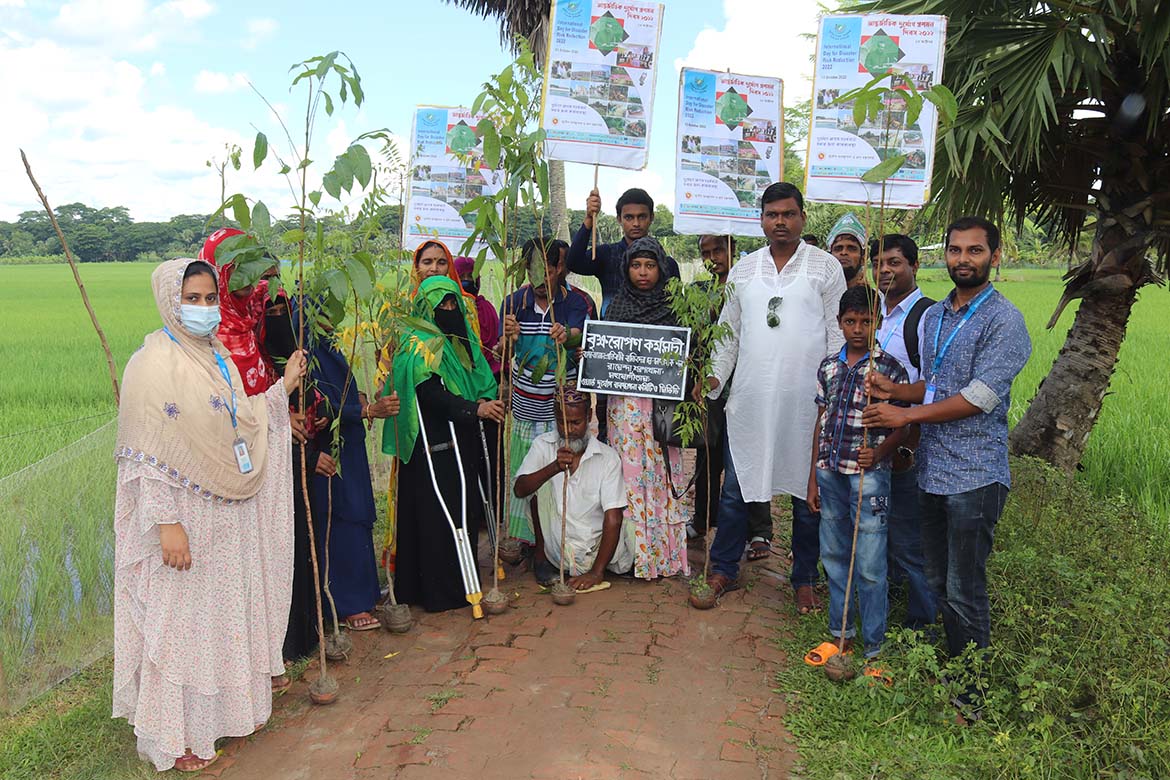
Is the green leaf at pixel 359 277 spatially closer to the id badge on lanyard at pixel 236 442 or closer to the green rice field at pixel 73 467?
the id badge on lanyard at pixel 236 442

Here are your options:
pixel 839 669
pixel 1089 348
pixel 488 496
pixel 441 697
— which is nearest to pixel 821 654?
pixel 839 669

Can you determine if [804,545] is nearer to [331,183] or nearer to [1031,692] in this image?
[1031,692]

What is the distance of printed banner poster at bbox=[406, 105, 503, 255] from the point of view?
5547mm

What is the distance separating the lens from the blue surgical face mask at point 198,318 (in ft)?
9.29

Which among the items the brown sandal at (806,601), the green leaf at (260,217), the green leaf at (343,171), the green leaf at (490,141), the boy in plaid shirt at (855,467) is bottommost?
the brown sandal at (806,601)

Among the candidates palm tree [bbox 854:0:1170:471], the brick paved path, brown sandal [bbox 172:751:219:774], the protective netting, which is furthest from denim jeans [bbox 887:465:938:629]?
the protective netting

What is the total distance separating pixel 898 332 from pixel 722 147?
4.83 ft

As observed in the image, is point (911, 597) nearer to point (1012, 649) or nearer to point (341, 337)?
point (1012, 649)

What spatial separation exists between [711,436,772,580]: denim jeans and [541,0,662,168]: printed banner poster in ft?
5.78

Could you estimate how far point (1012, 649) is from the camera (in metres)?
3.50

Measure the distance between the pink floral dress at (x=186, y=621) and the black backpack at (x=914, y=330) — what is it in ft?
9.53

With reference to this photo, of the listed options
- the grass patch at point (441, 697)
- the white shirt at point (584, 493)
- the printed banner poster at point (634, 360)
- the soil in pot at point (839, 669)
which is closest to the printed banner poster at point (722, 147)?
the printed banner poster at point (634, 360)

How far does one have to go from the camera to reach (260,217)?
9.34 feet

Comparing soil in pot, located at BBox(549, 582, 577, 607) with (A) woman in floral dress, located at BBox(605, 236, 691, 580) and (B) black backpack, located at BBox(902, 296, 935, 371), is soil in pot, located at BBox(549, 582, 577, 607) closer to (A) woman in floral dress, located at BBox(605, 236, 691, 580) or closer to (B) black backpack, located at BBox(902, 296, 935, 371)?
(A) woman in floral dress, located at BBox(605, 236, 691, 580)
